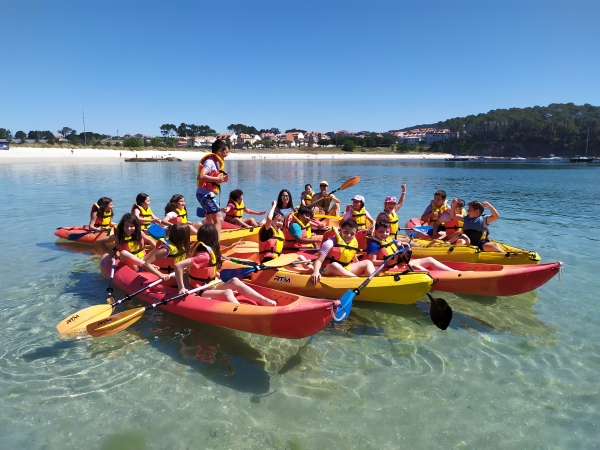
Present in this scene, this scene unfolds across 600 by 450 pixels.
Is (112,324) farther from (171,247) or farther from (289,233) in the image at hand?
(289,233)

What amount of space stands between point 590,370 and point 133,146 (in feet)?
252

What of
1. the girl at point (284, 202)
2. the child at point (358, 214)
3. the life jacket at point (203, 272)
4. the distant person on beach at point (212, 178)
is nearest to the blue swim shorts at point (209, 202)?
the distant person on beach at point (212, 178)

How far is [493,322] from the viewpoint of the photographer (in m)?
5.25

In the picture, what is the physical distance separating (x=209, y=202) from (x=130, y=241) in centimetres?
144

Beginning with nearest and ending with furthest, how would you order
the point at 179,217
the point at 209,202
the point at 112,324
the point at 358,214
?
the point at 112,324 < the point at 209,202 < the point at 358,214 < the point at 179,217

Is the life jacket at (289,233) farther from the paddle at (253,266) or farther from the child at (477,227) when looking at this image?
the child at (477,227)

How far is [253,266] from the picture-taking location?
5094 mm

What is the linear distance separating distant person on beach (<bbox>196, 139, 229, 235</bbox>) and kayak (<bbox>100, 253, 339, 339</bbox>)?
1.81 meters

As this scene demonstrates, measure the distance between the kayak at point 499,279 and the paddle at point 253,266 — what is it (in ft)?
4.90

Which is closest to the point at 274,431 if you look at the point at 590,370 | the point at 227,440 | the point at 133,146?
the point at 227,440

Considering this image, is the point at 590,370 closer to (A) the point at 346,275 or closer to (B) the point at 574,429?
(B) the point at 574,429

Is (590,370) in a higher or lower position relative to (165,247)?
lower

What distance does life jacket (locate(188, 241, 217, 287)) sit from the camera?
15.4 ft

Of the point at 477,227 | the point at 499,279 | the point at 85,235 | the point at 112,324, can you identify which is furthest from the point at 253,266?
the point at 85,235
